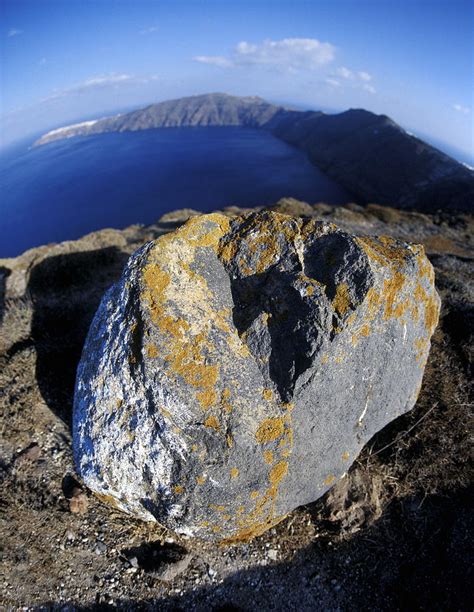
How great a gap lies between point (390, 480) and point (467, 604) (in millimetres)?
1833

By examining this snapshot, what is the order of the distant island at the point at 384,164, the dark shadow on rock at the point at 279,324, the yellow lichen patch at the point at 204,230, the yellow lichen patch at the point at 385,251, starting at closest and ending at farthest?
the dark shadow on rock at the point at 279,324 < the yellow lichen patch at the point at 385,251 < the yellow lichen patch at the point at 204,230 < the distant island at the point at 384,164

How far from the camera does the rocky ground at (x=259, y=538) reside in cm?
501

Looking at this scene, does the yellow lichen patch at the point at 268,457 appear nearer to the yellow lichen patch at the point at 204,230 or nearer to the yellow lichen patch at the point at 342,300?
the yellow lichen patch at the point at 342,300

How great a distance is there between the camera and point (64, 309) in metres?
9.76

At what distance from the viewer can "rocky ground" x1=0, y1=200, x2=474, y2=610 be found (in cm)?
501

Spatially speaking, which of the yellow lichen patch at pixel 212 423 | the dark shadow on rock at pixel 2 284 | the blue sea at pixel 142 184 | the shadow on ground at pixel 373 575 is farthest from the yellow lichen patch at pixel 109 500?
the blue sea at pixel 142 184

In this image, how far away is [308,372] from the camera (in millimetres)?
4789

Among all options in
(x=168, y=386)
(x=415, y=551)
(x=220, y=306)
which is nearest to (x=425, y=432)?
(x=415, y=551)

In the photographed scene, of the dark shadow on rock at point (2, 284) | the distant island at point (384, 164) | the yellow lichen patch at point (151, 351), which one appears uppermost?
the distant island at point (384, 164)

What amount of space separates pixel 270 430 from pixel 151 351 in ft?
6.86

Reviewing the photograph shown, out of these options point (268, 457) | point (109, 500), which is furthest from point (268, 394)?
point (109, 500)

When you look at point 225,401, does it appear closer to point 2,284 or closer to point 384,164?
point 2,284

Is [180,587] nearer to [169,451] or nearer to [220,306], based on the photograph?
[169,451]

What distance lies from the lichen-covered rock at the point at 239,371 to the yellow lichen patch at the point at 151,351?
20mm
